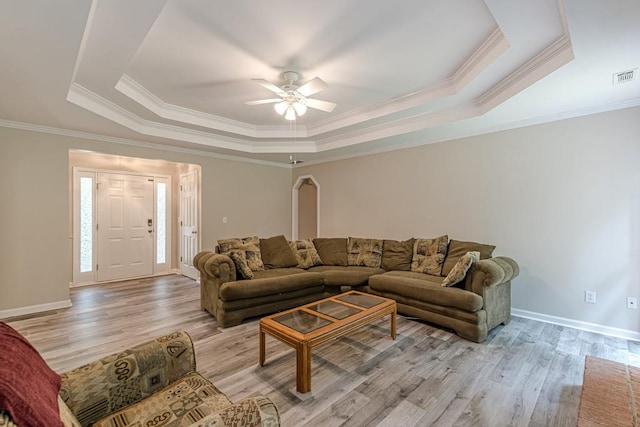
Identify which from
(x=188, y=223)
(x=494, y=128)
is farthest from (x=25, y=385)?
(x=188, y=223)

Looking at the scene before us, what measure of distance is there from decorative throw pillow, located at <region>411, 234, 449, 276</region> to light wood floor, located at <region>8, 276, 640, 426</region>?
77 cm

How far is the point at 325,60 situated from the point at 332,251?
289cm

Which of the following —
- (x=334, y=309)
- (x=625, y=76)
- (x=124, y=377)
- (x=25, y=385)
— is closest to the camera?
(x=25, y=385)

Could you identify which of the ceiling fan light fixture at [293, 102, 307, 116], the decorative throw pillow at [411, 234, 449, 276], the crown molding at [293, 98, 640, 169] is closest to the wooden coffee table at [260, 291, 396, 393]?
the decorative throw pillow at [411, 234, 449, 276]

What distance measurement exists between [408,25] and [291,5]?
2.89 feet

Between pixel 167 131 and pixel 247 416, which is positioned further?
pixel 167 131

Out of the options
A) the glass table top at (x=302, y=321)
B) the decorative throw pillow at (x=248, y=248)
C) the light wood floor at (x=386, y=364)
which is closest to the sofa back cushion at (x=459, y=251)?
the light wood floor at (x=386, y=364)

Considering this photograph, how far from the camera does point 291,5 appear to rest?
196 centimetres

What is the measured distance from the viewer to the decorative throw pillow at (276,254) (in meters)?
4.21

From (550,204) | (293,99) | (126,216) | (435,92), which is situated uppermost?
(435,92)

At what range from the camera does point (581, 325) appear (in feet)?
10.4

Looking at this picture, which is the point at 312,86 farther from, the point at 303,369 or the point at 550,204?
the point at 550,204

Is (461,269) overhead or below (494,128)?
below

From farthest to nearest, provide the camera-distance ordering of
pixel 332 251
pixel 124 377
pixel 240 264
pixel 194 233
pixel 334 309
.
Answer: pixel 194 233 < pixel 332 251 < pixel 240 264 < pixel 334 309 < pixel 124 377
